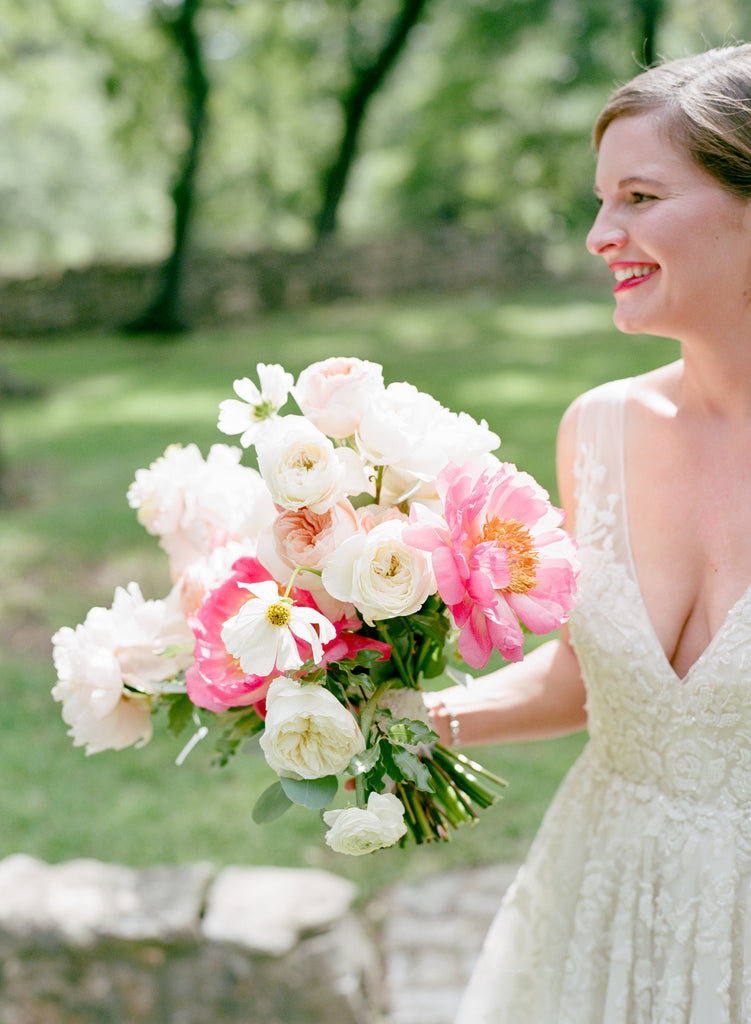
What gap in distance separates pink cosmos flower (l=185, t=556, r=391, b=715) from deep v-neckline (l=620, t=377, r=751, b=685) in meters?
0.51

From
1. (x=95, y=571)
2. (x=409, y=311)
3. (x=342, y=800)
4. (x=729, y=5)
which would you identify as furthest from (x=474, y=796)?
(x=729, y=5)

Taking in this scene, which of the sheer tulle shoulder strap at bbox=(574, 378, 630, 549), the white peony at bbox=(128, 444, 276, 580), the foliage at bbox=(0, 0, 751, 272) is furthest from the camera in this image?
the foliage at bbox=(0, 0, 751, 272)

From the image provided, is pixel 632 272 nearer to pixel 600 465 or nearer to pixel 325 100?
pixel 600 465

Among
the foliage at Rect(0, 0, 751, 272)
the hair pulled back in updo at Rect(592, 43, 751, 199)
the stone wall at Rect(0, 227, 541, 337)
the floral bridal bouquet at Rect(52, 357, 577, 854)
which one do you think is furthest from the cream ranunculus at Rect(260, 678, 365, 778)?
the stone wall at Rect(0, 227, 541, 337)

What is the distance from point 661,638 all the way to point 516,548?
0.51 metres

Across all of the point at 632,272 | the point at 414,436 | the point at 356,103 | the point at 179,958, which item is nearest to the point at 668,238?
the point at 632,272

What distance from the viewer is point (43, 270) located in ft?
58.7

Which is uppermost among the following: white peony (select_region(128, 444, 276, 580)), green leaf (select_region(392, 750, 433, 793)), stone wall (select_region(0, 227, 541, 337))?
white peony (select_region(128, 444, 276, 580))

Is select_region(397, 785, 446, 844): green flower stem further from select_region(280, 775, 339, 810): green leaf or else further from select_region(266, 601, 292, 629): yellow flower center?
select_region(266, 601, 292, 629): yellow flower center

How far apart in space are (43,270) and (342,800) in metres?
16.0

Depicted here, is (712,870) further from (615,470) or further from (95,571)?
(95,571)

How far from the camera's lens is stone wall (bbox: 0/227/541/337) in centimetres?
1764

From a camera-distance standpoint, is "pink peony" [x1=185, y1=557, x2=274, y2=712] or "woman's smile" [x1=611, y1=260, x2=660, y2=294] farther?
"woman's smile" [x1=611, y1=260, x2=660, y2=294]

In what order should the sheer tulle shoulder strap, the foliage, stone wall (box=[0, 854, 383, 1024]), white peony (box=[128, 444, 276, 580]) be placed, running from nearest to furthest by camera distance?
white peony (box=[128, 444, 276, 580]) < the sheer tulle shoulder strap < stone wall (box=[0, 854, 383, 1024]) < the foliage
